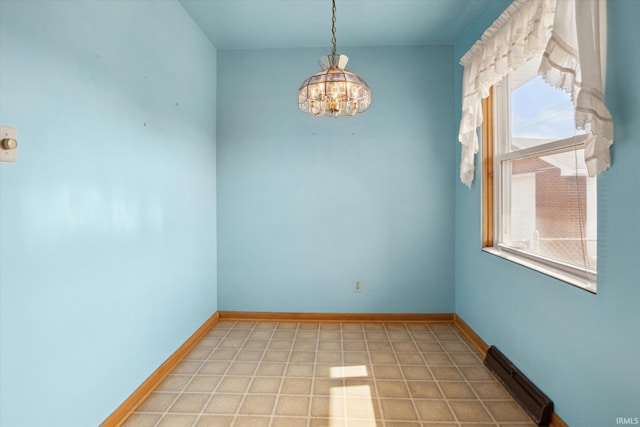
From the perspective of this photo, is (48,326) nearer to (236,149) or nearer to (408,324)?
(236,149)

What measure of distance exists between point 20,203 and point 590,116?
89.8 inches

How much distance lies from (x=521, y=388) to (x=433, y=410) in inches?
21.8

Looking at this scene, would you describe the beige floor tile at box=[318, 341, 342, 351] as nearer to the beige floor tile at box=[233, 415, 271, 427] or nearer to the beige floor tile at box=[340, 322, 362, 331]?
the beige floor tile at box=[340, 322, 362, 331]

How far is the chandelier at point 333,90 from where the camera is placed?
5.74 ft

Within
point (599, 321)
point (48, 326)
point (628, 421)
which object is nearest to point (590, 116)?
point (599, 321)

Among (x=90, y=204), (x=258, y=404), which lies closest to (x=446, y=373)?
(x=258, y=404)

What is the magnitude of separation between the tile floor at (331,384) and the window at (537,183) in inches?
35.3

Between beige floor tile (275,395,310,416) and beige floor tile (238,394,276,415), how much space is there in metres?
0.05

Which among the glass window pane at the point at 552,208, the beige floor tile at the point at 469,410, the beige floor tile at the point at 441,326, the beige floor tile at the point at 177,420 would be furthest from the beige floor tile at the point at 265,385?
the glass window pane at the point at 552,208

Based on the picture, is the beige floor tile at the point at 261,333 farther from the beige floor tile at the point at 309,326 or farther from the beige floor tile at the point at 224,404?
the beige floor tile at the point at 224,404

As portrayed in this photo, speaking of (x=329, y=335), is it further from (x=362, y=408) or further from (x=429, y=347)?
(x=362, y=408)

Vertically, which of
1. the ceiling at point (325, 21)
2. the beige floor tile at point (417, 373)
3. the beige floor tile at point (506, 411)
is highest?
the ceiling at point (325, 21)

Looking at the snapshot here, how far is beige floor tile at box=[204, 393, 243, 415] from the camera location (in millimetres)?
2055

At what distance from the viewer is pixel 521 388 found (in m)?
2.09
